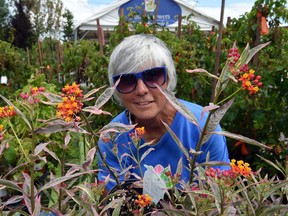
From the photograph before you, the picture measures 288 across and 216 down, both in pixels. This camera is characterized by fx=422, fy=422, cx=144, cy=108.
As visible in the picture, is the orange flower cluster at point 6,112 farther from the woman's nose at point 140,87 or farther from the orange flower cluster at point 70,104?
the woman's nose at point 140,87

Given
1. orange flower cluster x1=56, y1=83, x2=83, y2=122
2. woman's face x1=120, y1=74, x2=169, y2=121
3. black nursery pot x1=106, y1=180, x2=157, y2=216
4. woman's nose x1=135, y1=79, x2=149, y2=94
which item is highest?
orange flower cluster x1=56, y1=83, x2=83, y2=122

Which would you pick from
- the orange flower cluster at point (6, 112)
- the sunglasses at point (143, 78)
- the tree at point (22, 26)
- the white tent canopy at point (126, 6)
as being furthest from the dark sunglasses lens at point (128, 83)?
the tree at point (22, 26)

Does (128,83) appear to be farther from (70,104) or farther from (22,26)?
(22,26)

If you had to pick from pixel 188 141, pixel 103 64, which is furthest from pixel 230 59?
pixel 103 64

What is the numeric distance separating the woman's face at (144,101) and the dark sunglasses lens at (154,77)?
2 centimetres

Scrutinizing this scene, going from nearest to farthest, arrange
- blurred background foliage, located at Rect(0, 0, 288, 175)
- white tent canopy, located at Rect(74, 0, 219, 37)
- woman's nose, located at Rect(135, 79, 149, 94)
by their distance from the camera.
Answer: woman's nose, located at Rect(135, 79, 149, 94) < blurred background foliage, located at Rect(0, 0, 288, 175) < white tent canopy, located at Rect(74, 0, 219, 37)

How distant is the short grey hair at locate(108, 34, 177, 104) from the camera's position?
1572 millimetres

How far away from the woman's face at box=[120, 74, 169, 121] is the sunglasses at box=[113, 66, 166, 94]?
2cm

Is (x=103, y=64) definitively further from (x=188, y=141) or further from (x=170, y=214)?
(x=170, y=214)

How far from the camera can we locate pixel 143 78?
1551 millimetres

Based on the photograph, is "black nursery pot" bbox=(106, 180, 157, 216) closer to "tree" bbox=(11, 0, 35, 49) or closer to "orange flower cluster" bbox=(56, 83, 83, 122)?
"orange flower cluster" bbox=(56, 83, 83, 122)

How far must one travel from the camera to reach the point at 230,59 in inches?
29.6

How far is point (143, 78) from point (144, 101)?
97 millimetres

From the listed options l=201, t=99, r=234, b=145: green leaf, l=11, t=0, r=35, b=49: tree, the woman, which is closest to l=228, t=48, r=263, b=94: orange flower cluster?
l=201, t=99, r=234, b=145: green leaf
